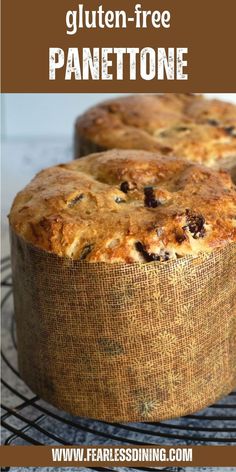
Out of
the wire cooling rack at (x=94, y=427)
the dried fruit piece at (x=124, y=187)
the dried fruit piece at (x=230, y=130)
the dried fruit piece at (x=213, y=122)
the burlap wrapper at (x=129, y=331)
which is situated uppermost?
the dried fruit piece at (x=213, y=122)

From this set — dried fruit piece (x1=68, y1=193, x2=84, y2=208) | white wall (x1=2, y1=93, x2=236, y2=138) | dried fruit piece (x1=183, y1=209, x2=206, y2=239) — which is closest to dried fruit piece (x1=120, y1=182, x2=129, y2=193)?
dried fruit piece (x1=68, y1=193, x2=84, y2=208)

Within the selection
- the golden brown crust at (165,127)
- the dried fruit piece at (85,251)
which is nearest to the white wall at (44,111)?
the golden brown crust at (165,127)

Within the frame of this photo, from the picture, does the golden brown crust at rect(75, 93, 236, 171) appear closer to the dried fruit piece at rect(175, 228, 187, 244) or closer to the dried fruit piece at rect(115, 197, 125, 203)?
the dried fruit piece at rect(115, 197, 125, 203)

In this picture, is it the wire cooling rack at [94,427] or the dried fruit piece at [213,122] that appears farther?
the dried fruit piece at [213,122]

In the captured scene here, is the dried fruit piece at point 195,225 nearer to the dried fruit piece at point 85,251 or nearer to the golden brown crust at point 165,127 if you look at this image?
the dried fruit piece at point 85,251

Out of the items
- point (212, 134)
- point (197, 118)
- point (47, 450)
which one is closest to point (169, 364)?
point (47, 450)

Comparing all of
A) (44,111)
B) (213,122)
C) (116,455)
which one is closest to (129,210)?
(116,455)

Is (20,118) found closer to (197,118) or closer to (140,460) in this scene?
(197,118)
